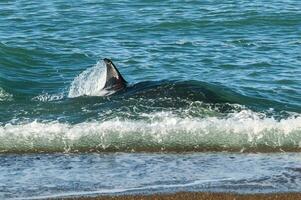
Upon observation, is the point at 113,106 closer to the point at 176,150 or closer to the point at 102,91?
the point at 102,91

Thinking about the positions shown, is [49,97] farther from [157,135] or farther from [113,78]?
[157,135]

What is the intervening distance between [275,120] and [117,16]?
15213 mm

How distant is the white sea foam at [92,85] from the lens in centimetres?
→ 1856

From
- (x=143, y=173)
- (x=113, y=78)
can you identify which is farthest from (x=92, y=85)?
(x=143, y=173)

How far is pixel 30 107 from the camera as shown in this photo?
17844mm

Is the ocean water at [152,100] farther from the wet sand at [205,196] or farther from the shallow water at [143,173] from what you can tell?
the wet sand at [205,196]

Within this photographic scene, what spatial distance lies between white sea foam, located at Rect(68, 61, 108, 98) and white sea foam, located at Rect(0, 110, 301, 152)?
2.79 meters

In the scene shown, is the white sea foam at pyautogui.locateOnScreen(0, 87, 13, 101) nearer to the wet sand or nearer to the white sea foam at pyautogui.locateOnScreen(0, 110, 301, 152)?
the white sea foam at pyautogui.locateOnScreen(0, 110, 301, 152)

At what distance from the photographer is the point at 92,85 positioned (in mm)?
18828

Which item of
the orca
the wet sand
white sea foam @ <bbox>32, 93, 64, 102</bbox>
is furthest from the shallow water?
white sea foam @ <bbox>32, 93, 64, 102</bbox>

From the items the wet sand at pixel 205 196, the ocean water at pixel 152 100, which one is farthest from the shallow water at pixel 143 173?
the wet sand at pixel 205 196

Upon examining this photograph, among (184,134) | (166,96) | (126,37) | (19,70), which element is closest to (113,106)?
(166,96)

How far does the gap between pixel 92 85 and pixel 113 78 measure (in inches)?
25.4

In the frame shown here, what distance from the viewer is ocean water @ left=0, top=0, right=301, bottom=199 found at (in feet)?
40.2
